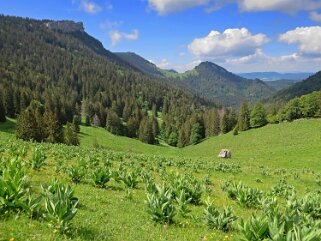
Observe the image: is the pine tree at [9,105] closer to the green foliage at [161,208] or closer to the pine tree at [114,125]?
the pine tree at [114,125]

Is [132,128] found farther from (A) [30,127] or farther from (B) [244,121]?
(A) [30,127]

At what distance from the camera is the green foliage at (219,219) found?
1109 cm

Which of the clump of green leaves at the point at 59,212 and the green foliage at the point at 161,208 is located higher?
the clump of green leaves at the point at 59,212

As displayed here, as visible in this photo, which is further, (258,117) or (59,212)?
(258,117)

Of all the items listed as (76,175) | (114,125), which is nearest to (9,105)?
(114,125)

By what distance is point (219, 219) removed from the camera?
1109cm

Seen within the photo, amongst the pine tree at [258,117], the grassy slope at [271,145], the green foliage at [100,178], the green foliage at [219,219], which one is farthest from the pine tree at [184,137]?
the green foliage at [219,219]

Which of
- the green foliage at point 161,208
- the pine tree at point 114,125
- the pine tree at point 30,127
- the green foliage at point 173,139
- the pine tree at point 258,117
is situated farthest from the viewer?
the green foliage at point 173,139

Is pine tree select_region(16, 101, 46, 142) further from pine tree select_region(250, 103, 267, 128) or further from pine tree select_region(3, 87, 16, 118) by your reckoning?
pine tree select_region(250, 103, 267, 128)

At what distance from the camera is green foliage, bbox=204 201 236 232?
11.1 m

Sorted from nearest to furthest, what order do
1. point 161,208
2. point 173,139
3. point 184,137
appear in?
1. point 161,208
2. point 184,137
3. point 173,139

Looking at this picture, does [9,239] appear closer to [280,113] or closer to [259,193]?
[259,193]

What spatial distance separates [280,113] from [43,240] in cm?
9888

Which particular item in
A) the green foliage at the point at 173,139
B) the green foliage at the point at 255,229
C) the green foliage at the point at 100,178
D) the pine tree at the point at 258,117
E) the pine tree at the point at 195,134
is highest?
the pine tree at the point at 258,117
